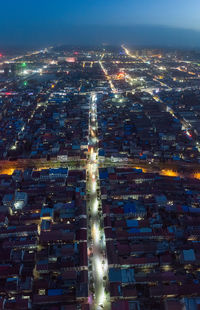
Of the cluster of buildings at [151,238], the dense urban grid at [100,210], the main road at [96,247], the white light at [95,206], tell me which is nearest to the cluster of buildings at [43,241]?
the dense urban grid at [100,210]

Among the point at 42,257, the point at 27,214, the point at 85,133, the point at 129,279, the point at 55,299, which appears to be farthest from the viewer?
the point at 85,133

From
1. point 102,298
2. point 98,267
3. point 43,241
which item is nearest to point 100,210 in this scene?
point 98,267

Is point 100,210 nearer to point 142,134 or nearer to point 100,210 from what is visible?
point 100,210

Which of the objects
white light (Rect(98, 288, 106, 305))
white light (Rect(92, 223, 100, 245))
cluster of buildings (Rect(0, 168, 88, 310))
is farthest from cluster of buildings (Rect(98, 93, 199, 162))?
white light (Rect(98, 288, 106, 305))

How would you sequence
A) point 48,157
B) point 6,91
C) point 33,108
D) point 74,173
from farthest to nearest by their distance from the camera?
point 6,91, point 33,108, point 48,157, point 74,173

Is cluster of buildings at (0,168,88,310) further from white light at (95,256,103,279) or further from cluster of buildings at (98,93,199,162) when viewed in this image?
cluster of buildings at (98,93,199,162)

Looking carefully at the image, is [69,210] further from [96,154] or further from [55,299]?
[96,154]

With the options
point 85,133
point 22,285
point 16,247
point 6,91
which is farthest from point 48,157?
point 6,91

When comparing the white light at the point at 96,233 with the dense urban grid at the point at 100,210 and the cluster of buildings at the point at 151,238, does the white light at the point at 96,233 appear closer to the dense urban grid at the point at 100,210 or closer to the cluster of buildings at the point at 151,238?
the dense urban grid at the point at 100,210
